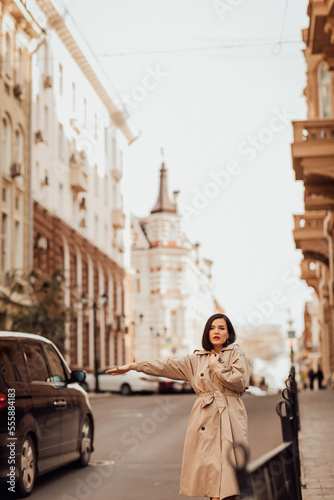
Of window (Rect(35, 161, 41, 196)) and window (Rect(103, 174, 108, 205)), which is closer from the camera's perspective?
window (Rect(35, 161, 41, 196))

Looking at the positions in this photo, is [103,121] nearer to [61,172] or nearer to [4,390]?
[61,172]

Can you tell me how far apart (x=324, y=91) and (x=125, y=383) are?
1756cm

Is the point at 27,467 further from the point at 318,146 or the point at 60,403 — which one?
the point at 318,146

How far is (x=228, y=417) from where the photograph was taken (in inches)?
246

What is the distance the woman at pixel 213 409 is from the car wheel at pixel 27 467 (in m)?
3.34

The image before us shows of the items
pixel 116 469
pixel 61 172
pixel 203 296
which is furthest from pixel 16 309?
pixel 203 296

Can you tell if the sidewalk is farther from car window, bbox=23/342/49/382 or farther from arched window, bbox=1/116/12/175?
arched window, bbox=1/116/12/175

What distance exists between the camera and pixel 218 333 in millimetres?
6504

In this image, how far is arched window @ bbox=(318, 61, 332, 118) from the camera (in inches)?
1307

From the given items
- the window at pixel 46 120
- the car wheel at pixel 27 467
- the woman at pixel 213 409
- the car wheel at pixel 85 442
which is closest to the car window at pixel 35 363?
the car wheel at pixel 27 467

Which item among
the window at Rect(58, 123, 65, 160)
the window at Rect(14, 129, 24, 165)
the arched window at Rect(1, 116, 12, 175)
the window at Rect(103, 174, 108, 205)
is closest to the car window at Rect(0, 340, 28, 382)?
the arched window at Rect(1, 116, 12, 175)

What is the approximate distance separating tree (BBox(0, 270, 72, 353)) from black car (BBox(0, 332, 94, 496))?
18536 mm

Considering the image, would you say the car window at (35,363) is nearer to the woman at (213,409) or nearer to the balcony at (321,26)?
the woman at (213,409)

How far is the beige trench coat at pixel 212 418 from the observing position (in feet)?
19.8
